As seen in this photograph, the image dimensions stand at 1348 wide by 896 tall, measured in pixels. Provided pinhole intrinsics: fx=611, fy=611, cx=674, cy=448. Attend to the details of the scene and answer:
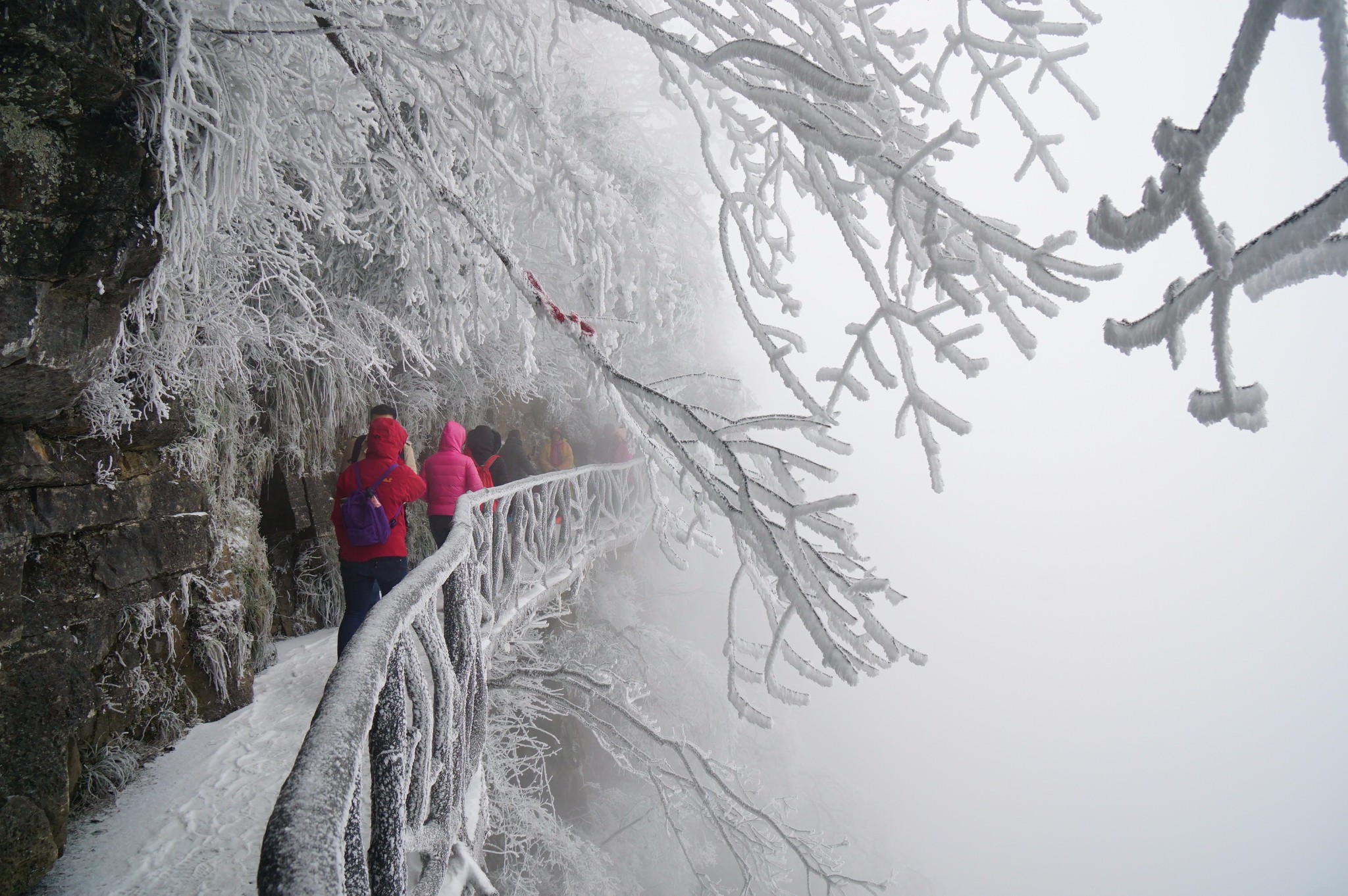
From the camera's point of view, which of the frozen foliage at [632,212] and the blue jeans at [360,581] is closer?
the frozen foliage at [632,212]

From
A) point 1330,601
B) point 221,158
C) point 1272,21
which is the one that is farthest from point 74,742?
point 1330,601

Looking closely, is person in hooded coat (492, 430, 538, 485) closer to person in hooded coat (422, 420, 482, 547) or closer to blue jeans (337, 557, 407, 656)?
person in hooded coat (422, 420, 482, 547)

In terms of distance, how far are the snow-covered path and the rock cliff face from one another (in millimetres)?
164

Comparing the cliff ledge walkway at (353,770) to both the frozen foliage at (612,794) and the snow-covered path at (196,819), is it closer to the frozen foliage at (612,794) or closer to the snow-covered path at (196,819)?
the snow-covered path at (196,819)

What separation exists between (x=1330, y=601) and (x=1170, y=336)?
125 meters

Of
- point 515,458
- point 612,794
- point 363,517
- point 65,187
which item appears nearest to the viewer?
point 65,187

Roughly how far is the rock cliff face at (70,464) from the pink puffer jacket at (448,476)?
1.52 m

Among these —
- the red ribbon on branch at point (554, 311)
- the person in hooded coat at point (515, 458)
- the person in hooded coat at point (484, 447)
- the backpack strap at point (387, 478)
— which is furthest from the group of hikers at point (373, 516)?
the person in hooded coat at point (515, 458)

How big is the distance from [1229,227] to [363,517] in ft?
11.6

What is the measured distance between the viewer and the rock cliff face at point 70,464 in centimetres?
185

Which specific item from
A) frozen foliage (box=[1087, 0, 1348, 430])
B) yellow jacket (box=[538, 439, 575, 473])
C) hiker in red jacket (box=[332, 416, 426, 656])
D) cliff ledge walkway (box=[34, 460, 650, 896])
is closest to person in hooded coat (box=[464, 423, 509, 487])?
cliff ledge walkway (box=[34, 460, 650, 896])

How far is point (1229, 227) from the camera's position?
27.8 inches

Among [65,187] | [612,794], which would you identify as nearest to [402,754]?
[65,187]

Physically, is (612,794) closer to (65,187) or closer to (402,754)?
(402,754)
